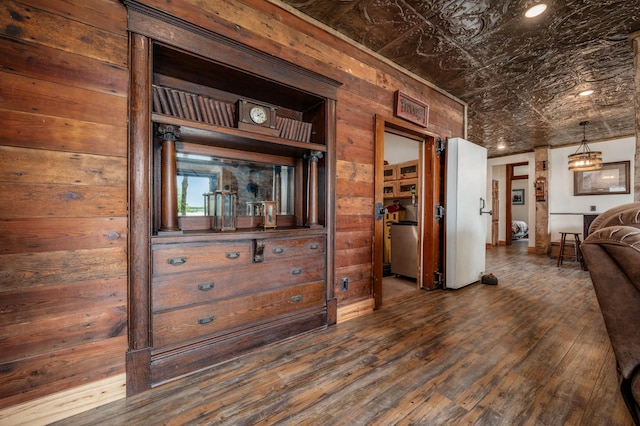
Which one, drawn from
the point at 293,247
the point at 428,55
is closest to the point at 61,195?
the point at 293,247

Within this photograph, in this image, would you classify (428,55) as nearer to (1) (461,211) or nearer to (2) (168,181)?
(1) (461,211)

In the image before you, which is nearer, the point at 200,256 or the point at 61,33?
the point at 61,33

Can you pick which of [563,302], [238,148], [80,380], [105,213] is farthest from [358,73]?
[563,302]

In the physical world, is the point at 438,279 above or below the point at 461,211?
below

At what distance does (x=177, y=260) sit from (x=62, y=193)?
64 cm

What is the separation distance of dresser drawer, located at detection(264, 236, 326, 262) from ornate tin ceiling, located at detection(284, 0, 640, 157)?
1889mm

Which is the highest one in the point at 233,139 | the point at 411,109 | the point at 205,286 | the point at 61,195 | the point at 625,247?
the point at 411,109

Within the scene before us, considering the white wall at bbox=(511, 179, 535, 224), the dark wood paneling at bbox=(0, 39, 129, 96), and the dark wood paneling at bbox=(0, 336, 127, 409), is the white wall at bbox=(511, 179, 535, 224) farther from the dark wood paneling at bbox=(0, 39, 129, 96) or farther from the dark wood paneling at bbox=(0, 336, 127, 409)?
the dark wood paneling at bbox=(0, 336, 127, 409)

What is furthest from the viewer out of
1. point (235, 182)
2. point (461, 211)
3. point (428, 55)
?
point (461, 211)

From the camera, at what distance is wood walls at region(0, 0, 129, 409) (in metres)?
1.25

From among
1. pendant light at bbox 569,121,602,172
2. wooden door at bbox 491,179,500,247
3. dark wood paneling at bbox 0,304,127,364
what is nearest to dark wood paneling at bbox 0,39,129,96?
dark wood paneling at bbox 0,304,127,364

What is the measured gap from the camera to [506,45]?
2.63 m

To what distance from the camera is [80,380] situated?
53.9 inches

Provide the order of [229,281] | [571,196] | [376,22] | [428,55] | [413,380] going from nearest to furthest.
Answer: [413,380] → [229,281] → [376,22] → [428,55] → [571,196]
